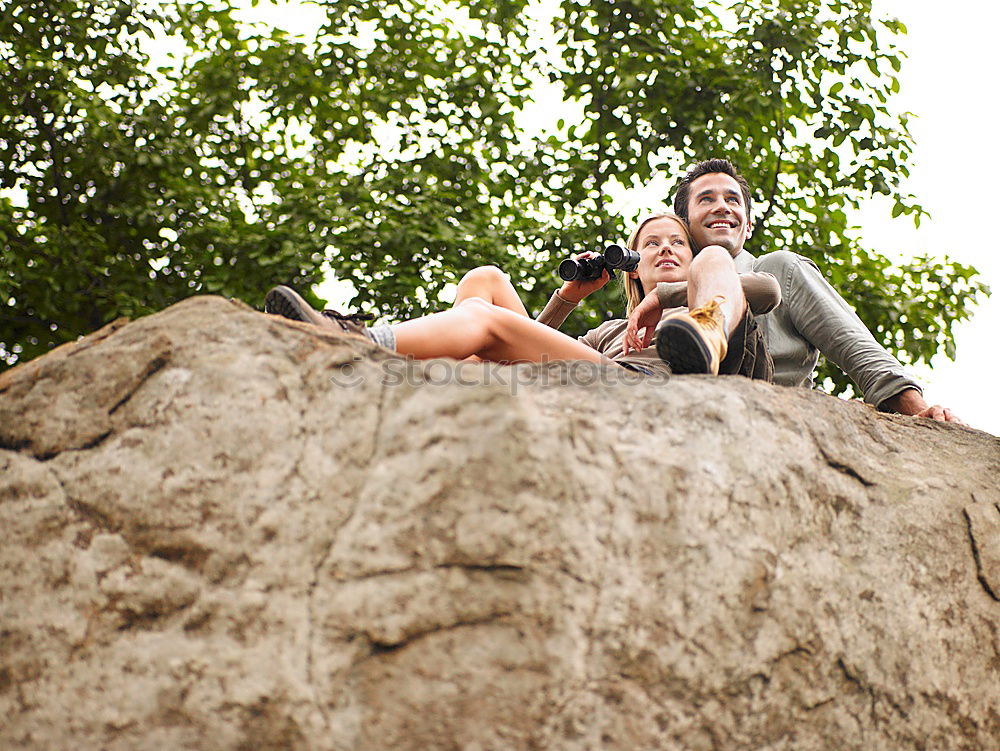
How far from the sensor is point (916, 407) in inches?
136

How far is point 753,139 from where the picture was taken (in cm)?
669

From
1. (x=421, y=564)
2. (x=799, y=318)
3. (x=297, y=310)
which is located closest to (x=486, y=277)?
(x=297, y=310)

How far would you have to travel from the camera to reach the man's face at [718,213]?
3.89 metres

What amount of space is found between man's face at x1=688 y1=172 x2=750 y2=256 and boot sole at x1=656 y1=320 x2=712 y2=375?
1422 millimetres

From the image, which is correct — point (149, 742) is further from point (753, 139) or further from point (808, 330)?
point (753, 139)

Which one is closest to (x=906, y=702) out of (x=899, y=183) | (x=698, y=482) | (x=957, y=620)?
(x=957, y=620)

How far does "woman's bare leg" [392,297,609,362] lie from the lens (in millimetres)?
2859

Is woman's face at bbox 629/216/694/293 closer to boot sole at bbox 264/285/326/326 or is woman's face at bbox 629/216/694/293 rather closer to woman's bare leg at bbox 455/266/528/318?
woman's bare leg at bbox 455/266/528/318

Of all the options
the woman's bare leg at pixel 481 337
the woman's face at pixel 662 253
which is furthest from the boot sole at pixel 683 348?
the woman's face at pixel 662 253

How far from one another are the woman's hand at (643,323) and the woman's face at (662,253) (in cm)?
34

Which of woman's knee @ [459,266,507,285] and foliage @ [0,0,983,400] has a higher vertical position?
foliage @ [0,0,983,400]

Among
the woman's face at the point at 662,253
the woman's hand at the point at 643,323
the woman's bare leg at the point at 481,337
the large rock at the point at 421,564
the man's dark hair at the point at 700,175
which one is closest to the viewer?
the large rock at the point at 421,564

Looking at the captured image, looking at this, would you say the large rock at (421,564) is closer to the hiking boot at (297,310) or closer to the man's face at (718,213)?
the hiking boot at (297,310)

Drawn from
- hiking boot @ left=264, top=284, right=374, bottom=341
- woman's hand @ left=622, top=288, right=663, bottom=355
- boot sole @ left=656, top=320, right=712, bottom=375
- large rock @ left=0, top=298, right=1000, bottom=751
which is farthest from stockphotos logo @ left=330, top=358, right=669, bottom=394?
woman's hand @ left=622, top=288, right=663, bottom=355
